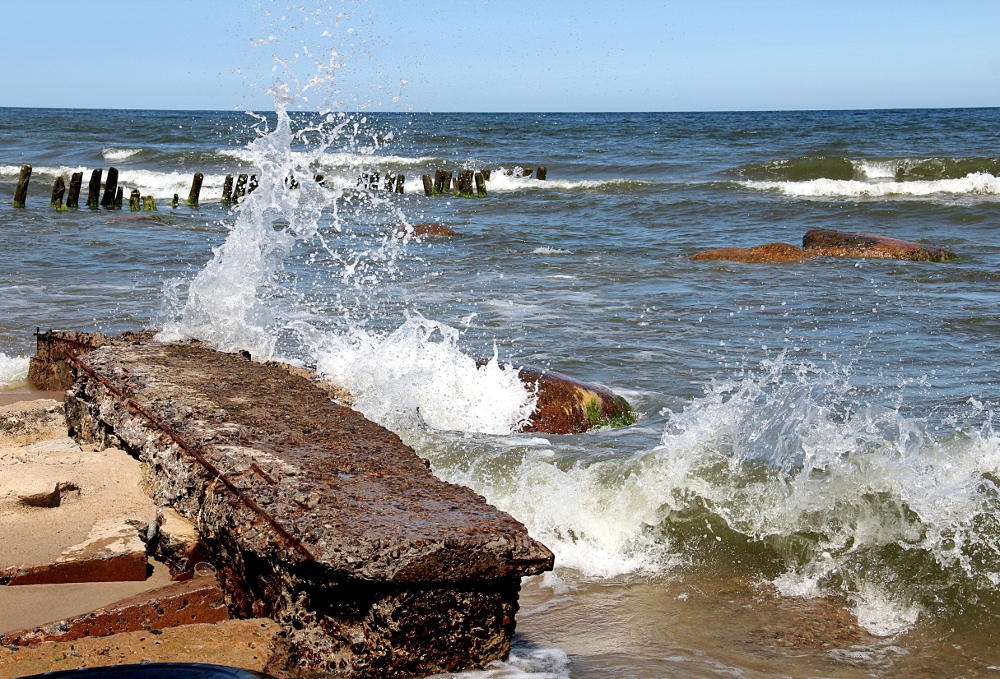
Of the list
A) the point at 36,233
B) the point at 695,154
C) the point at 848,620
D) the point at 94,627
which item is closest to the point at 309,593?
the point at 94,627

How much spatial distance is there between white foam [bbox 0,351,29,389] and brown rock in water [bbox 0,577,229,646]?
145 inches

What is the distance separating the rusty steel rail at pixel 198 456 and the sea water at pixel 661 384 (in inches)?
30.7

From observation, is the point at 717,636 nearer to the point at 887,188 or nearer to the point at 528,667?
the point at 528,667

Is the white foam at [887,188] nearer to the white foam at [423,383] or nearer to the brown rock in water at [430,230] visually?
the brown rock in water at [430,230]

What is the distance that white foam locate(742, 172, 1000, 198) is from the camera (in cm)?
2280

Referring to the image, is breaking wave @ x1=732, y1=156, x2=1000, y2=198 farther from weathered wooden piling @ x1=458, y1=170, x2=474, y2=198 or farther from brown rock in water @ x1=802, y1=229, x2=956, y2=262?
brown rock in water @ x1=802, y1=229, x2=956, y2=262

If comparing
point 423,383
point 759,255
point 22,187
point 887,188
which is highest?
point 887,188

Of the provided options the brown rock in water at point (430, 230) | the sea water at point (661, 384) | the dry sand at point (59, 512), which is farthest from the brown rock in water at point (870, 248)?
the dry sand at point (59, 512)

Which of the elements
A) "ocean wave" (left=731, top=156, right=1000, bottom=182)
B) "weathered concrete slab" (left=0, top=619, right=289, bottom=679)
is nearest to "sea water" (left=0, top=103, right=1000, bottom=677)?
"weathered concrete slab" (left=0, top=619, right=289, bottom=679)

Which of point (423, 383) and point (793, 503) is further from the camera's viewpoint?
point (423, 383)

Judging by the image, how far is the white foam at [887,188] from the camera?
22.8 metres

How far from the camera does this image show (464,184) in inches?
980

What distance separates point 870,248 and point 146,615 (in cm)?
1175

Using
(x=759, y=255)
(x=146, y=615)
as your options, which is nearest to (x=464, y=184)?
(x=759, y=255)
